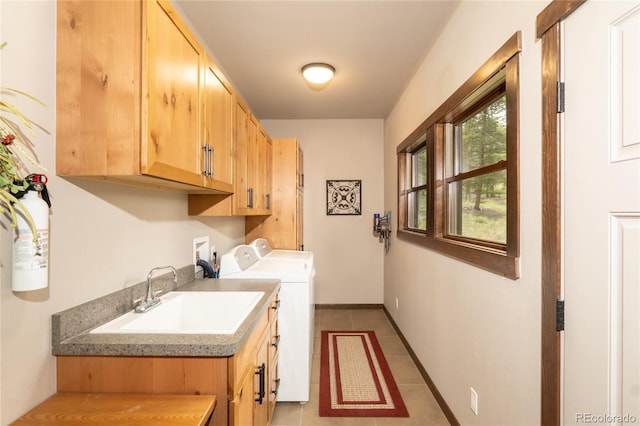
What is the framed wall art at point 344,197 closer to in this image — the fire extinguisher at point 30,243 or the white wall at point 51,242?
the white wall at point 51,242

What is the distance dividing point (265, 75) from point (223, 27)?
31.2 inches

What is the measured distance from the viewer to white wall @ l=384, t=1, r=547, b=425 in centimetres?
125

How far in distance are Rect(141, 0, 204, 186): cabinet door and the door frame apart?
1398mm

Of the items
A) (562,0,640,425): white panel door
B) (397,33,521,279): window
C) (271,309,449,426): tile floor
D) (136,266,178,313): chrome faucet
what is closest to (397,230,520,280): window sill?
(397,33,521,279): window

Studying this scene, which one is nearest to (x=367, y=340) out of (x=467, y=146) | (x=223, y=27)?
(x=467, y=146)

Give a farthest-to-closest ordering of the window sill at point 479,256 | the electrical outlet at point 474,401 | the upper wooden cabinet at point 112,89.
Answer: the electrical outlet at point 474,401 → the window sill at point 479,256 → the upper wooden cabinet at point 112,89

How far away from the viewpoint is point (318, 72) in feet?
8.94

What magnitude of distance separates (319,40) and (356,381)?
269 centimetres

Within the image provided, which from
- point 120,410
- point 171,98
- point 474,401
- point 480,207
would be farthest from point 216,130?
point 474,401

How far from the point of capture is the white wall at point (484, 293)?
125 cm

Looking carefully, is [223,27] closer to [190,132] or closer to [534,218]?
[190,132]

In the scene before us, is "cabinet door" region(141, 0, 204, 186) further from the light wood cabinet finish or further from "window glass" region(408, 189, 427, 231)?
"window glass" region(408, 189, 427, 231)

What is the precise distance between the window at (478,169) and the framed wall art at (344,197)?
1.49 metres

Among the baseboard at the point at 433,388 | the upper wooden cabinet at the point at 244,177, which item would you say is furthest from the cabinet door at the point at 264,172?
the baseboard at the point at 433,388
